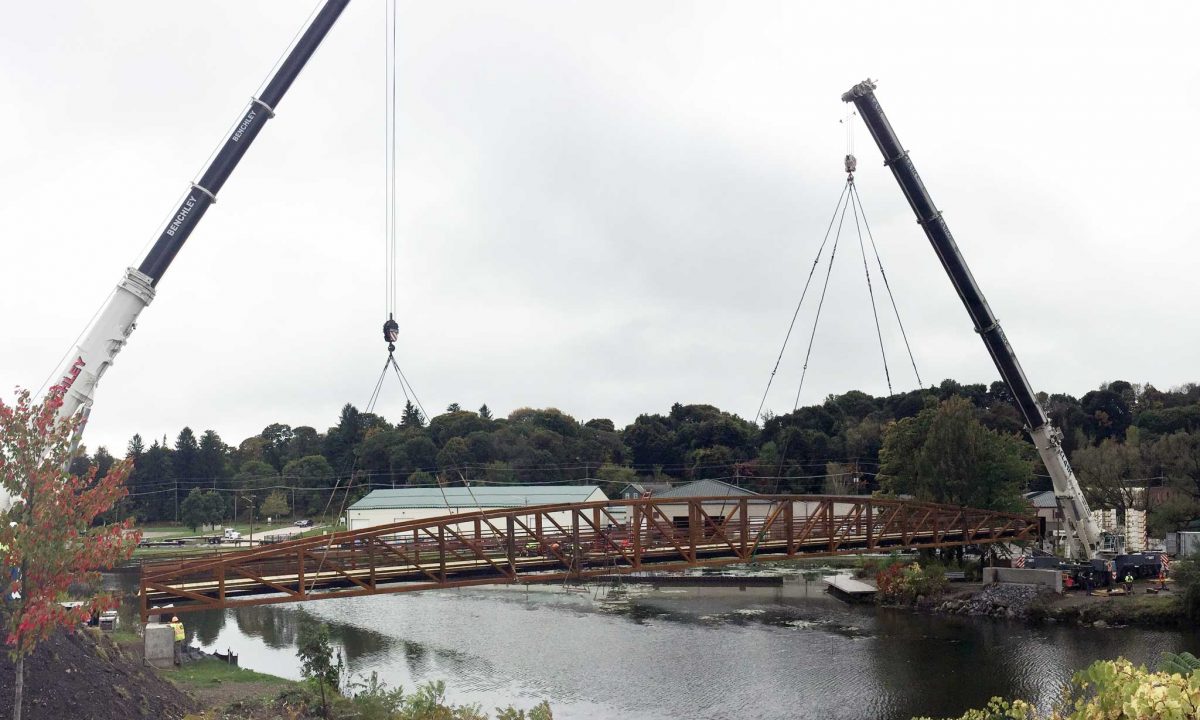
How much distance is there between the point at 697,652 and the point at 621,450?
209 feet

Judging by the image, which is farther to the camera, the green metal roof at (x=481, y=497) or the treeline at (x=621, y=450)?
the treeline at (x=621, y=450)

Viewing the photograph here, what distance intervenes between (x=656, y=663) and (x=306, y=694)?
12863mm

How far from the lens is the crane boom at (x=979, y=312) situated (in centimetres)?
3039

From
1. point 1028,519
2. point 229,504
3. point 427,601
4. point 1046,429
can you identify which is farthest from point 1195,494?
point 229,504

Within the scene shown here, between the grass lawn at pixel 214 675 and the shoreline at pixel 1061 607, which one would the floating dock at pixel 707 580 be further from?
the grass lawn at pixel 214 675

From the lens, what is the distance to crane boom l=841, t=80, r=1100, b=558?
30391mm

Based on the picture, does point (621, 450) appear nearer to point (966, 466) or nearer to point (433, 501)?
point (433, 501)

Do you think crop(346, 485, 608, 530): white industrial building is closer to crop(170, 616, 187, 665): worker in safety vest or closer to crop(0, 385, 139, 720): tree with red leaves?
crop(170, 616, 187, 665): worker in safety vest

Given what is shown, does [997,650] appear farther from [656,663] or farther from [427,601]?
[427,601]

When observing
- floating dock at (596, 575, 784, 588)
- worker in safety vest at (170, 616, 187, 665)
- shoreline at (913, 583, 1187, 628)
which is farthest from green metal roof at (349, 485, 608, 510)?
worker in safety vest at (170, 616, 187, 665)

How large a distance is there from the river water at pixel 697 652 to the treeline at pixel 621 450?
35.0m

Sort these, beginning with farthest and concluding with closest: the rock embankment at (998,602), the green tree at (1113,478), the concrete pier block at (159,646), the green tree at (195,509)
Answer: the green tree at (195,509)
the green tree at (1113,478)
the rock embankment at (998,602)
the concrete pier block at (159,646)

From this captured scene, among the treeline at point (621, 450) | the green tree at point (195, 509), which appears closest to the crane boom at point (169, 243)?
the treeline at point (621, 450)

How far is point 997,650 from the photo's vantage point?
30.9m
